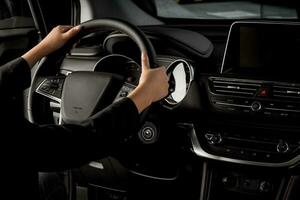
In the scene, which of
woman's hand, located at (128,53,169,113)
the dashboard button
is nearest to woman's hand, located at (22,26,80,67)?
woman's hand, located at (128,53,169,113)

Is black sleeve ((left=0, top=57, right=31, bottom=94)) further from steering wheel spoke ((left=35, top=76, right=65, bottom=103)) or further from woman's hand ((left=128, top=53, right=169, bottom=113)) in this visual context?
woman's hand ((left=128, top=53, right=169, bottom=113))

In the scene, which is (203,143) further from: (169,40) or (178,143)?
(169,40)

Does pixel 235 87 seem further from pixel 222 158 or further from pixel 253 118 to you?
pixel 222 158

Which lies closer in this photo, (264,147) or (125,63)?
(264,147)

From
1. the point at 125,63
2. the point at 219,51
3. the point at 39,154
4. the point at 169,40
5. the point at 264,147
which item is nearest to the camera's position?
the point at 39,154

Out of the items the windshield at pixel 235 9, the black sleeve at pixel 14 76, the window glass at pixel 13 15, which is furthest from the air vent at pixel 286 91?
the windshield at pixel 235 9

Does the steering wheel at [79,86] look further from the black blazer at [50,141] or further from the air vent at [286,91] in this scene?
the air vent at [286,91]

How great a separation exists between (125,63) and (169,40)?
0.33m

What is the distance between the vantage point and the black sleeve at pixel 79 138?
135 centimetres

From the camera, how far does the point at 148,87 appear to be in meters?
1.50

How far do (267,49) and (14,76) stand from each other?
986 mm

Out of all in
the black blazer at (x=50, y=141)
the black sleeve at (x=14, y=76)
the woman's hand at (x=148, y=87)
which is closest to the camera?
the black blazer at (x=50, y=141)

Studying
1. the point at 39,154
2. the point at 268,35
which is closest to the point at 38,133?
the point at 39,154

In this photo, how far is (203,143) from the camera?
208cm
